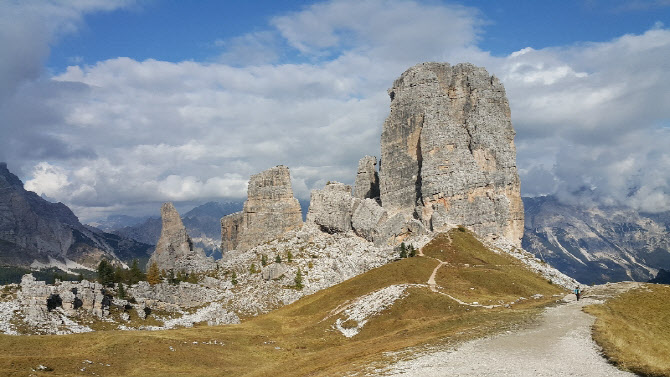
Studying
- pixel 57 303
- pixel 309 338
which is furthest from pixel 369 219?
pixel 57 303

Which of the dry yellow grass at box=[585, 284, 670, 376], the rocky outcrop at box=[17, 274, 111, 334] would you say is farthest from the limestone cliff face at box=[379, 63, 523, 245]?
the rocky outcrop at box=[17, 274, 111, 334]

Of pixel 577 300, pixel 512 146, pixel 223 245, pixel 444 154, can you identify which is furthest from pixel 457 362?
pixel 223 245

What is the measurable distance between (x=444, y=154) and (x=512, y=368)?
393 ft

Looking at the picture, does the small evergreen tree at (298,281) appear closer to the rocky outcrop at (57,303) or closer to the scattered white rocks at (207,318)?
the scattered white rocks at (207,318)

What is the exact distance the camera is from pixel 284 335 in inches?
3123

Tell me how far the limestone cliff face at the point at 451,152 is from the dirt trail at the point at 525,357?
3773 inches

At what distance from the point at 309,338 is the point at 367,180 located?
112216 mm

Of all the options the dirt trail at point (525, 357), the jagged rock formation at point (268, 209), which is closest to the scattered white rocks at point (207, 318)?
the jagged rock formation at point (268, 209)

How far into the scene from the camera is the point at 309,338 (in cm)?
7431

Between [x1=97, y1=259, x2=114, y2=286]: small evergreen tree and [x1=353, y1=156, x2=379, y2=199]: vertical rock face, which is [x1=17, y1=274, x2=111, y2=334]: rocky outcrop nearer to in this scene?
[x1=97, y1=259, x2=114, y2=286]: small evergreen tree

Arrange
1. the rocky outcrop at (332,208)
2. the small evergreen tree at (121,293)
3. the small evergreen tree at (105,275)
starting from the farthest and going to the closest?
1. the rocky outcrop at (332,208)
2. the small evergreen tree at (105,275)
3. the small evergreen tree at (121,293)

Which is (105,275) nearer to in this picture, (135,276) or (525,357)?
(135,276)

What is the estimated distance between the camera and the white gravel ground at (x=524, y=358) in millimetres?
34406

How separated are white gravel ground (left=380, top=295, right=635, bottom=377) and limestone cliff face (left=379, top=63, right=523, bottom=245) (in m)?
96.6
